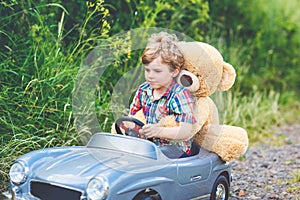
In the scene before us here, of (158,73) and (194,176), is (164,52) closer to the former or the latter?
(158,73)

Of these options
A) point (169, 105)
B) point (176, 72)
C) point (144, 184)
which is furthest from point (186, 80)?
point (144, 184)

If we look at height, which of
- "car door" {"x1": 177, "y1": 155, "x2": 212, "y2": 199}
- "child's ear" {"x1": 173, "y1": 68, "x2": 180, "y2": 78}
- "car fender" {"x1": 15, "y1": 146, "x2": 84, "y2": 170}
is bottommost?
"car door" {"x1": 177, "y1": 155, "x2": 212, "y2": 199}

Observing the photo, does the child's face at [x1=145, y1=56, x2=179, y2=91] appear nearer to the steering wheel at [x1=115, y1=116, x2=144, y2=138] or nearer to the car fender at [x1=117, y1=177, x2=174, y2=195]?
the steering wheel at [x1=115, y1=116, x2=144, y2=138]

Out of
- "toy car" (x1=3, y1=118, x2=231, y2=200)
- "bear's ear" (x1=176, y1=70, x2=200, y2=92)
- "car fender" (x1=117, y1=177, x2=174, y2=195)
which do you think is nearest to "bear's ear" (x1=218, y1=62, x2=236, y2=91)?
"bear's ear" (x1=176, y1=70, x2=200, y2=92)

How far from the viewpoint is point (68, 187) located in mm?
3814

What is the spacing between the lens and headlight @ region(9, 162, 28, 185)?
4035 millimetres

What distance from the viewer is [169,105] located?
4535mm

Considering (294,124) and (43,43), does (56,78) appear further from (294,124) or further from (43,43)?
(294,124)

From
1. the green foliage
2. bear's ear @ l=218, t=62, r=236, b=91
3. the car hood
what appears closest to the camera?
the car hood

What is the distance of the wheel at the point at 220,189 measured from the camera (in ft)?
15.1

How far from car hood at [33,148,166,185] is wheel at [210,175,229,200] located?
2.26 ft

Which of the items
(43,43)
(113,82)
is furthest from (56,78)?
(113,82)

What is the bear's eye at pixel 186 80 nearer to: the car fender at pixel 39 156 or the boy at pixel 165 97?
the boy at pixel 165 97

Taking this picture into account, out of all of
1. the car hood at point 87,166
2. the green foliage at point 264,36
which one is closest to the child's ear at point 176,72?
the car hood at point 87,166
